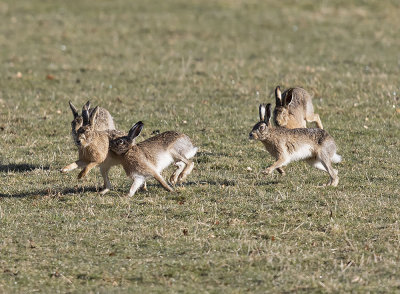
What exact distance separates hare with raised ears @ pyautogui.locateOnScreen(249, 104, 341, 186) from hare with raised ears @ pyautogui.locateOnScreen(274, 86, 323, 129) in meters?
2.18

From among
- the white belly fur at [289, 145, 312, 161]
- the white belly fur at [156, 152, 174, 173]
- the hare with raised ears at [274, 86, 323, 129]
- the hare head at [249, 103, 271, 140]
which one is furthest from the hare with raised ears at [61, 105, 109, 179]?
the hare with raised ears at [274, 86, 323, 129]

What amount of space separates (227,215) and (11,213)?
8.86 feet

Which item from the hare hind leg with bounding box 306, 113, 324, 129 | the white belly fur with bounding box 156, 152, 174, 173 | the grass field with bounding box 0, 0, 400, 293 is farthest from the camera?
the hare hind leg with bounding box 306, 113, 324, 129

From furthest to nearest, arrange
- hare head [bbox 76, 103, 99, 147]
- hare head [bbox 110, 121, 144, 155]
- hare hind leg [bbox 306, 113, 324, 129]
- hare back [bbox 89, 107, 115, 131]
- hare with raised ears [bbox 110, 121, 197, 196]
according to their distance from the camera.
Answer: hare hind leg [bbox 306, 113, 324, 129], hare back [bbox 89, 107, 115, 131], hare head [bbox 110, 121, 144, 155], hare with raised ears [bbox 110, 121, 197, 196], hare head [bbox 76, 103, 99, 147]

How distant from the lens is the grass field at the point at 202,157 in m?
7.80

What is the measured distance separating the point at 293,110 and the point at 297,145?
9.82 feet

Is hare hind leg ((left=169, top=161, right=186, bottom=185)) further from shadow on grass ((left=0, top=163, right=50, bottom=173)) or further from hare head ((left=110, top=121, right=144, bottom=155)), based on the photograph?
shadow on grass ((left=0, top=163, right=50, bottom=173))

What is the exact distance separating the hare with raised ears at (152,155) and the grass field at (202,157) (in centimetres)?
23

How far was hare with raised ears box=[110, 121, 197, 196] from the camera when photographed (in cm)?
1045

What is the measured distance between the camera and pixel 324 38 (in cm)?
2511

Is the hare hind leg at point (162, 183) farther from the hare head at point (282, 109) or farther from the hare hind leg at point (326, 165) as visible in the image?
the hare head at point (282, 109)

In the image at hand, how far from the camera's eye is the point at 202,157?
12.8 m

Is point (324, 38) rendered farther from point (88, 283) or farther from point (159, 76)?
point (88, 283)

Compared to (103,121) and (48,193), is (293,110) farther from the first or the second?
(48,193)
